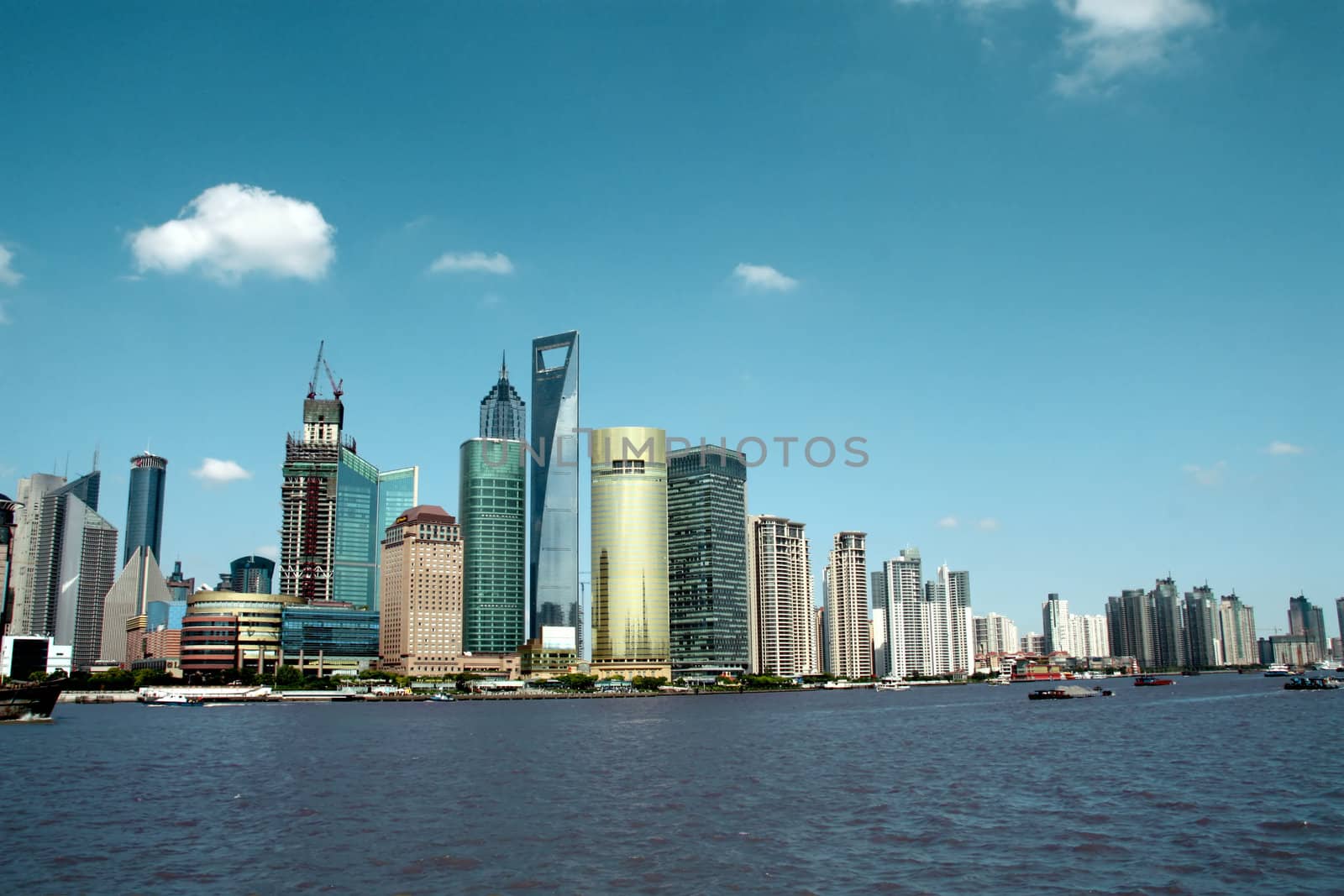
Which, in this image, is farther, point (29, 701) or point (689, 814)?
point (29, 701)

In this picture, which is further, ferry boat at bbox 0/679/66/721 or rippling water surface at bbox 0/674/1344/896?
ferry boat at bbox 0/679/66/721

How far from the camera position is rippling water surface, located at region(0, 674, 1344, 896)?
3928cm

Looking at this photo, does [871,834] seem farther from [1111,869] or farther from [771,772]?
[771,772]

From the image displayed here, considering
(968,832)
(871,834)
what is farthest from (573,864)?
(968,832)

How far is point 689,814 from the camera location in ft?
177

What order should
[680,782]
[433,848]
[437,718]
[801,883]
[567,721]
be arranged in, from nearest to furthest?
[801,883] < [433,848] < [680,782] < [567,721] < [437,718]

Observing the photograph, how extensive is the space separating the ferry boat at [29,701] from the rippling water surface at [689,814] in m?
38.9

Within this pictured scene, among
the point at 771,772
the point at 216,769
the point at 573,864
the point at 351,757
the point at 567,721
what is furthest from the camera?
the point at 567,721

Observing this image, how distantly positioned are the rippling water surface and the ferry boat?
38.9 m

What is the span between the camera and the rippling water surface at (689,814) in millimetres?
39281

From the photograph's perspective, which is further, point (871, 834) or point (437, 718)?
point (437, 718)

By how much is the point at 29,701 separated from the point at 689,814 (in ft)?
400

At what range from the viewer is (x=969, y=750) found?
287ft

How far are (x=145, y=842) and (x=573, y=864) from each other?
20196 millimetres
